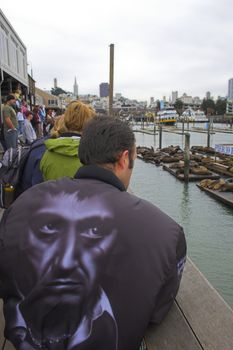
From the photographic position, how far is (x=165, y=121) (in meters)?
84.2

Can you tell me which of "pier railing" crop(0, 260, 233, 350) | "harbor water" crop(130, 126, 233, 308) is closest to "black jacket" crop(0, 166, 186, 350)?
"pier railing" crop(0, 260, 233, 350)

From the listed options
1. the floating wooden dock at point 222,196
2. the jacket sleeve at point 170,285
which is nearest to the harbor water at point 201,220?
the floating wooden dock at point 222,196

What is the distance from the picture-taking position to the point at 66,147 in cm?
244

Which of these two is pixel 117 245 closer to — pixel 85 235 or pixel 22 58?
pixel 85 235

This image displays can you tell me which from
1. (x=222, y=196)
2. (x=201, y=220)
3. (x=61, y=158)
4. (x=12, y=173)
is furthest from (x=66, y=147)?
(x=222, y=196)

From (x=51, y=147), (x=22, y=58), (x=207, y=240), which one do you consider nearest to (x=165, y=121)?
(x=22, y=58)

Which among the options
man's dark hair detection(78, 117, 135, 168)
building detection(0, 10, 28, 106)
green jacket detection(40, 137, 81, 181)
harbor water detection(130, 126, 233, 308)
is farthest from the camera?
building detection(0, 10, 28, 106)

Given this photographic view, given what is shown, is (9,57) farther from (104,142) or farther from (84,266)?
(84,266)

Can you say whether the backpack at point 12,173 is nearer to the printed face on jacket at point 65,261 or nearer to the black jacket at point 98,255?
the black jacket at point 98,255

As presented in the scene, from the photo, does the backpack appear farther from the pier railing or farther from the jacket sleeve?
the jacket sleeve

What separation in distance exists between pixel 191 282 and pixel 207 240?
19.8ft

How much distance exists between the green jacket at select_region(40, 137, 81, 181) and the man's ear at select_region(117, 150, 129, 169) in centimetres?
84

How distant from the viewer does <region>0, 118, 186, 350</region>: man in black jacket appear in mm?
1263

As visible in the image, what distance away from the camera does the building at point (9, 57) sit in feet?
42.2
